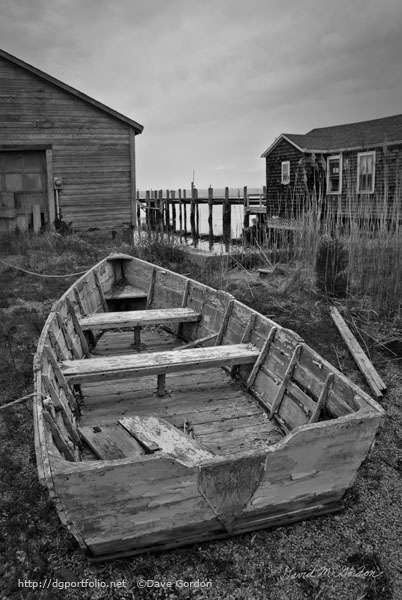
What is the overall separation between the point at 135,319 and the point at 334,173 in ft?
62.5

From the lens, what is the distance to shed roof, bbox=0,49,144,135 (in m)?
13.3

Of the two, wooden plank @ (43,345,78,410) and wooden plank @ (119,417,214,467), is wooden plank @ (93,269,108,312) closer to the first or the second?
wooden plank @ (43,345,78,410)

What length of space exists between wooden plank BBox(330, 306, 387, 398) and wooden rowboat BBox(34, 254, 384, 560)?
159cm

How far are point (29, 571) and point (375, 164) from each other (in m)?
20.7

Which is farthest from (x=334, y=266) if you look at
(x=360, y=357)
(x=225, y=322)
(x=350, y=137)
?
(x=350, y=137)

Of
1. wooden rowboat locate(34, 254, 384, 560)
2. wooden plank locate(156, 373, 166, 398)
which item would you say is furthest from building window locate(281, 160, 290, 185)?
wooden plank locate(156, 373, 166, 398)

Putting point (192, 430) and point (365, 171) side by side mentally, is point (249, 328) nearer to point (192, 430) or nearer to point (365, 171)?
point (192, 430)

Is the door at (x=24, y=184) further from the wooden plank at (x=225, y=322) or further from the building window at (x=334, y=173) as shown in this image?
the building window at (x=334, y=173)

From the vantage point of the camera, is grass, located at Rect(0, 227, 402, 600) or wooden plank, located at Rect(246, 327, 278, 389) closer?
grass, located at Rect(0, 227, 402, 600)

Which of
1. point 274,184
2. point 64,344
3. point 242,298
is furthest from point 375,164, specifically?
point 64,344

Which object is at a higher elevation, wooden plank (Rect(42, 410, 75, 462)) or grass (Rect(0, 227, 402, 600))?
wooden plank (Rect(42, 410, 75, 462))

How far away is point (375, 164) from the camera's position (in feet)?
67.2

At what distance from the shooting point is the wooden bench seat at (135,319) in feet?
19.1

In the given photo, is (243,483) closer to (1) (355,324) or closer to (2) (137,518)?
(2) (137,518)
